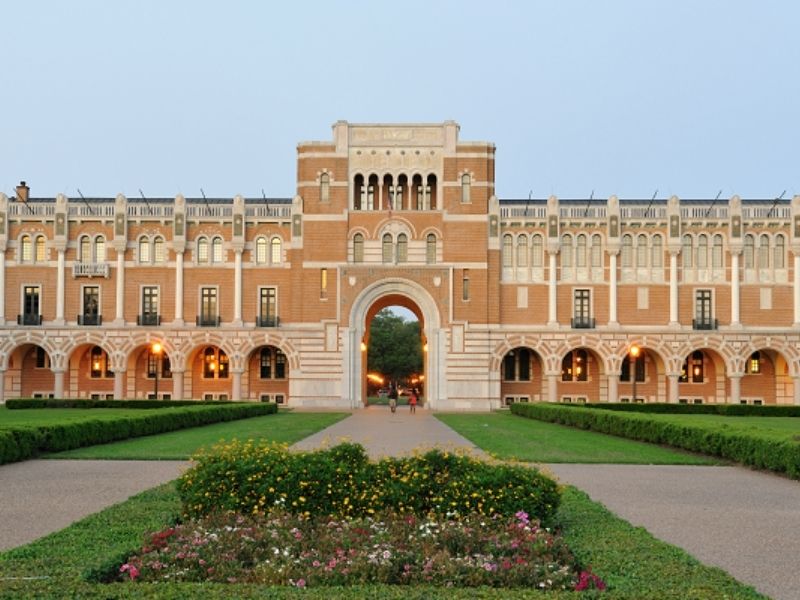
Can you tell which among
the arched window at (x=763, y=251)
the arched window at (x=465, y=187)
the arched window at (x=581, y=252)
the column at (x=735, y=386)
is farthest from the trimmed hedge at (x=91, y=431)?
the arched window at (x=763, y=251)

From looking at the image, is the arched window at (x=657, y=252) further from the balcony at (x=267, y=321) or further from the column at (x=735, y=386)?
the balcony at (x=267, y=321)

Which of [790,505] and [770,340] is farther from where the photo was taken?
[770,340]

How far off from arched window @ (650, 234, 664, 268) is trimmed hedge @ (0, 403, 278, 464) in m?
28.5

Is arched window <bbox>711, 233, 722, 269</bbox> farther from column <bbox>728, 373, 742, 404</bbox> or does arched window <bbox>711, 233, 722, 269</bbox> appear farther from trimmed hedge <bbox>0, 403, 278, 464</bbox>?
trimmed hedge <bbox>0, 403, 278, 464</bbox>

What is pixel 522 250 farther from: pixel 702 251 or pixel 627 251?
pixel 702 251

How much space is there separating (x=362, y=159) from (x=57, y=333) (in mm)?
20530

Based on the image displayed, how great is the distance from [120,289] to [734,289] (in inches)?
1423

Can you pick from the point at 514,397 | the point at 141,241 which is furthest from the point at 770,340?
the point at 141,241

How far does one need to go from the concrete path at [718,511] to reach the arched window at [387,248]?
33.5 m

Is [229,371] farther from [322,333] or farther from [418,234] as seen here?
[418,234]

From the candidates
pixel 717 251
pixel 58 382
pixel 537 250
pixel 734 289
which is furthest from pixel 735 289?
pixel 58 382

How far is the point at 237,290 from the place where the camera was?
5266 cm

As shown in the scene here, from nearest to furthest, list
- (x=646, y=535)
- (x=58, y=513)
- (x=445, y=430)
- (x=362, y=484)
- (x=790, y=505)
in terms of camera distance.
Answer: (x=646, y=535) → (x=362, y=484) → (x=58, y=513) → (x=790, y=505) → (x=445, y=430)

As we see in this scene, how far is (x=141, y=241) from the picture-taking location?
53.3 m
